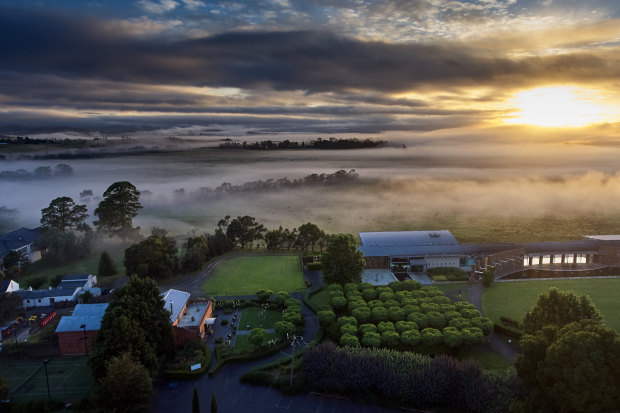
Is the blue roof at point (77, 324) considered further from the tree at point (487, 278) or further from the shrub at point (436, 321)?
the tree at point (487, 278)

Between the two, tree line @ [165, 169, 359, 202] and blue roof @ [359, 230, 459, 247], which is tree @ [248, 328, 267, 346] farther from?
tree line @ [165, 169, 359, 202]

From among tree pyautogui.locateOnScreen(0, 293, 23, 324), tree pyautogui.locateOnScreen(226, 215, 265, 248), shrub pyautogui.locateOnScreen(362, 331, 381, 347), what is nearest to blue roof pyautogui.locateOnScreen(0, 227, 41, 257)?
tree pyautogui.locateOnScreen(0, 293, 23, 324)

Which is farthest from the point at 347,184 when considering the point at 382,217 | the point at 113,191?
the point at 113,191

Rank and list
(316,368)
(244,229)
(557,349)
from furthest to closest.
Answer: (244,229) → (316,368) → (557,349)

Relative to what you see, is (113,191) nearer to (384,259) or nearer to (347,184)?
(384,259)

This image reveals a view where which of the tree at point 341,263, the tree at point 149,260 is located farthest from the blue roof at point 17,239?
the tree at point 341,263
